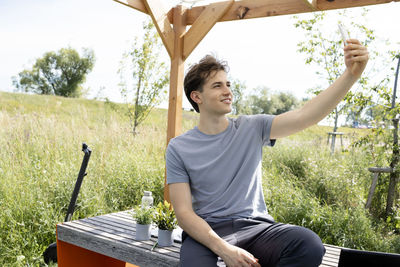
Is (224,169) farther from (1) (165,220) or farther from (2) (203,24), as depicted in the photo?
(2) (203,24)

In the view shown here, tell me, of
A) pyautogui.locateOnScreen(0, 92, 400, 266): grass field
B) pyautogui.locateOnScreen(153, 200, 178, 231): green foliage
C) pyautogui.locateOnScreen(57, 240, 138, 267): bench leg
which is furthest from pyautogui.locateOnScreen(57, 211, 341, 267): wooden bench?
pyautogui.locateOnScreen(0, 92, 400, 266): grass field

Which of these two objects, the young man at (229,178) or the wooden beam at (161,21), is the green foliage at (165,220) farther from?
the wooden beam at (161,21)

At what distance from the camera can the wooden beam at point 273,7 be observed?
8.82ft

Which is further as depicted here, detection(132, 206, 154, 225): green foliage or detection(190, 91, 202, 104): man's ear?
detection(132, 206, 154, 225): green foliage

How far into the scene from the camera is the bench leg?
8.04ft

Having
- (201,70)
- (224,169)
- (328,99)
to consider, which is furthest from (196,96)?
(328,99)

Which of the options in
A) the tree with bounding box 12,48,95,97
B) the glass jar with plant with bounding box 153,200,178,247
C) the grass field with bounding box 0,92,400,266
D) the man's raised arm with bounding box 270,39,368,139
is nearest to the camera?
the man's raised arm with bounding box 270,39,368,139

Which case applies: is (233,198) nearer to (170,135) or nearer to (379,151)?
(170,135)

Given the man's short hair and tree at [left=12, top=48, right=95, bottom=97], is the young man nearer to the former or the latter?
the man's short hair

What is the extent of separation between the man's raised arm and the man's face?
25 centimetres

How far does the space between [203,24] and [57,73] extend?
3281 centimetres

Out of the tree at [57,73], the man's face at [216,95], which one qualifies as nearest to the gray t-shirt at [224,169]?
the man's face at [216,95]

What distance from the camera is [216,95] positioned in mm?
1883

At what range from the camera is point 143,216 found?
2248 millimetres
